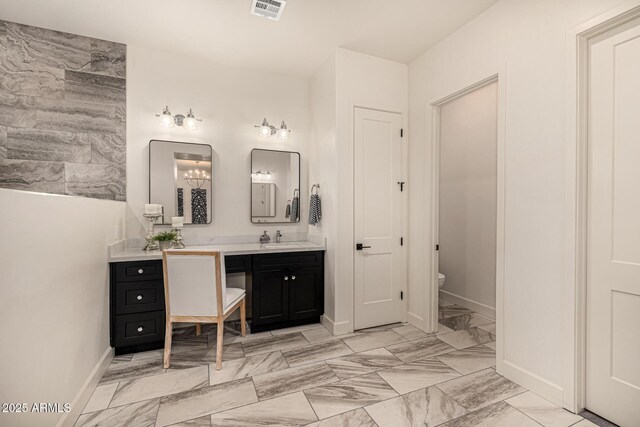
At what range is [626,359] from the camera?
5.47 feet

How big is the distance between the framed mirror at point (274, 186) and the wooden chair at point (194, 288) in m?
1.25

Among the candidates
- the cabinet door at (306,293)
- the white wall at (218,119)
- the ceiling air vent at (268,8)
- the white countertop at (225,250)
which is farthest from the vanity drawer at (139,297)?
the ceiling air vent at (268,8)

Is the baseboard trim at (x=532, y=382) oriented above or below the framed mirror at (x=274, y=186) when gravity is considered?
below

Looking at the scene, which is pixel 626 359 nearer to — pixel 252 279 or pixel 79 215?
pixel 252 279

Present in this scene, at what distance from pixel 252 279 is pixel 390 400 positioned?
1623 millimetres

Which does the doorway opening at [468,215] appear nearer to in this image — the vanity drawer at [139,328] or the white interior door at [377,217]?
the white interior door at [377,217]

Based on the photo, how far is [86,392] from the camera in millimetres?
1878

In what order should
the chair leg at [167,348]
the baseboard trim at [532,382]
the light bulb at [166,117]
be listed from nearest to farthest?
1. the baseboard trim at [532,382]
2. the chair leg at [167,348]
3. the light bulb at [166,117]

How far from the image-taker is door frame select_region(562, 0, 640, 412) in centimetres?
179

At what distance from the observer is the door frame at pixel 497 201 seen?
2234mm

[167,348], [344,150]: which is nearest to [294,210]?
[344,150]

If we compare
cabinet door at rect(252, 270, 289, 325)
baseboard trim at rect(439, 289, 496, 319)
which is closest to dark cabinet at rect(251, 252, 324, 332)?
cabinet door at rect(252, 270, 289, 325)

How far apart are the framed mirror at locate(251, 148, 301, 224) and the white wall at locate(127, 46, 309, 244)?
83 mm

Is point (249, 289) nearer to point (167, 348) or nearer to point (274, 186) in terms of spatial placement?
point (167, 348)
